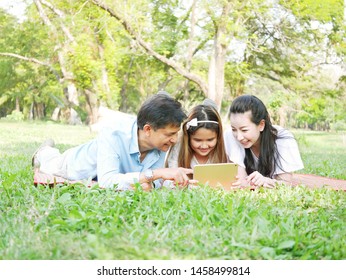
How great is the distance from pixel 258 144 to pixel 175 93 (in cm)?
1586

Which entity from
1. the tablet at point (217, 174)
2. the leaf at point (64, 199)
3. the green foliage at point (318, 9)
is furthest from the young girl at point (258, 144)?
the green foliage at point (318, 9)

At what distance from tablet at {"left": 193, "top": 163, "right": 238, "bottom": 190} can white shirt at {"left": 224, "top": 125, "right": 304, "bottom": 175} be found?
1.42 feet

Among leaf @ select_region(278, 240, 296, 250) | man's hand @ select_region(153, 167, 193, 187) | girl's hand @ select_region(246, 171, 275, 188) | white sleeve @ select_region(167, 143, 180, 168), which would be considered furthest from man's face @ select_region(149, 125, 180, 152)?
leaf @ select_region(278, 240, 296, 250)

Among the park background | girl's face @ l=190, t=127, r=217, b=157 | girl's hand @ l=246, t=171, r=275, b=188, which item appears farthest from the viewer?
girl's face @ l=190, t=127, r=217, b=157

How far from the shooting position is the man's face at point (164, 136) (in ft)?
10.4

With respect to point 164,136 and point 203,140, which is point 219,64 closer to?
point 203,140

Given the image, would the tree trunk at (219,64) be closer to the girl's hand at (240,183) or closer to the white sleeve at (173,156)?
the white sleeve at (173,156)

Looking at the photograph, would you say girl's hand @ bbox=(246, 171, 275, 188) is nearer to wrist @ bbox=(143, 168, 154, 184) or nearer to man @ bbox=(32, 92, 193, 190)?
man @ bbox=(32, 92, 193, 190)

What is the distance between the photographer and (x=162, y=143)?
3246 mm

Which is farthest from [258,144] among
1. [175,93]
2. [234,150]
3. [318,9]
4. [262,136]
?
[175,93]

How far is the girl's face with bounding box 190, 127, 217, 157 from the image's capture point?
3.54 m

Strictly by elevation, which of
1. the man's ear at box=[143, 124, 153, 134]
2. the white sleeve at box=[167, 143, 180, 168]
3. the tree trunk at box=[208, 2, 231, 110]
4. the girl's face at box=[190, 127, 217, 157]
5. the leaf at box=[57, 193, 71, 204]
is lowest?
the leaf at box=[57, 193, 71, 204]

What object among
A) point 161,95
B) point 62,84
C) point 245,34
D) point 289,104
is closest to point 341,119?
point 289,104

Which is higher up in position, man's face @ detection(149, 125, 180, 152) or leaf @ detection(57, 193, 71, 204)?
man's face @ detection(149, 125, 180, 152)
